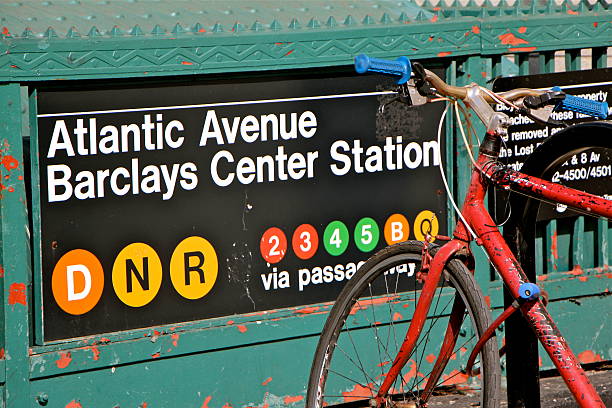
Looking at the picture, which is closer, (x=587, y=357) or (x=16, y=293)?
(x=16, y=293)

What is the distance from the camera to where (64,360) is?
4215 mm

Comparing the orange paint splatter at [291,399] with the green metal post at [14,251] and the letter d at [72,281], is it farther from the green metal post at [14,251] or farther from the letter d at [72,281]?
the green metal post at [14,251]

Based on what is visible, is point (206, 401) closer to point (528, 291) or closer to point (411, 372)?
point (411, 372)

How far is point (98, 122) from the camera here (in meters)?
4.24

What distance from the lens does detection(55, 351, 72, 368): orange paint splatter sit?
13.8 feet

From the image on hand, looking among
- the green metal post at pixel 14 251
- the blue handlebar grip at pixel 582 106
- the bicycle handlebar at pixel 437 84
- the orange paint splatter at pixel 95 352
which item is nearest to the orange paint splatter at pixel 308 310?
the orange paint splatter at pixel 95 352

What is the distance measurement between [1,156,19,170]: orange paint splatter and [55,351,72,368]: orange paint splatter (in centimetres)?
76

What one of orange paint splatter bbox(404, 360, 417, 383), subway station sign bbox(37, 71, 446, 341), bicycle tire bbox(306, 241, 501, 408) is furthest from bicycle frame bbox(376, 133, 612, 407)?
orange paint splatter bbox(404, 360, 417, 383)

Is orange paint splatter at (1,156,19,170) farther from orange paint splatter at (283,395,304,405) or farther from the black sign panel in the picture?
the black sign panel

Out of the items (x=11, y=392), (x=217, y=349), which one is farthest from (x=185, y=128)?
(x=11, y=392)

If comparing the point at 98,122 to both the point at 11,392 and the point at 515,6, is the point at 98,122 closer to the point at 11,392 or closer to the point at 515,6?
the point at 11,392

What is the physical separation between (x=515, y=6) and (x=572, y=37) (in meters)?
0.32

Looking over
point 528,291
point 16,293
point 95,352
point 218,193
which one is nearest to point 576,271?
point 218,193

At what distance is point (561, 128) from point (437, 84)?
1.96m
